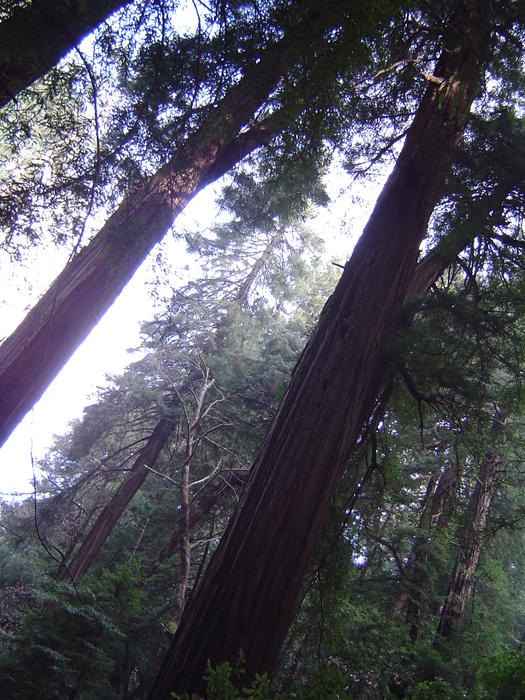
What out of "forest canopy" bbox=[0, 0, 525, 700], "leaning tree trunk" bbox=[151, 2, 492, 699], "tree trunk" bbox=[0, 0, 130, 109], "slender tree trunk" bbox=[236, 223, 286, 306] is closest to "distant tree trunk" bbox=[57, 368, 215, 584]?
"forest canopy" bbox=[0, 0, 525, 700]

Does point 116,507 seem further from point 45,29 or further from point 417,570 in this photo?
point 45,29

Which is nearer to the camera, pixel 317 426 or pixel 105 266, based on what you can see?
pixel 317 426

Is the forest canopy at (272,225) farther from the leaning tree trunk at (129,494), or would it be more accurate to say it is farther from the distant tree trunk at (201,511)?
the distant tree trunk at (201,511)

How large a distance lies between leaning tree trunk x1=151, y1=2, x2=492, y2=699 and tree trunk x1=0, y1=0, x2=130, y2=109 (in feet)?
8.08

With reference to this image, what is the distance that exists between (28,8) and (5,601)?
10.8 metres

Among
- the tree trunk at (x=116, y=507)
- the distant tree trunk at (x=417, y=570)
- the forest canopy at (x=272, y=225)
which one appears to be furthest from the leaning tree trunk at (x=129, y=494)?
the distant tree trunk at (x=417, y=570)

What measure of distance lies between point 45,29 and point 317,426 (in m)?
3.00

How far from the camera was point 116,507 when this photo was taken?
1002 cm

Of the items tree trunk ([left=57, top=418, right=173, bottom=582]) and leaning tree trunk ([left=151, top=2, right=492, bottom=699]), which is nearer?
leaning tree trunk ([left=151, top=2, right=492, bottom=699])

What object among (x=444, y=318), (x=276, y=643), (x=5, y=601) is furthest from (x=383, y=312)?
(x=5, y=601)

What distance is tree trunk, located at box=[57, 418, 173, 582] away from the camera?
9.48 metres

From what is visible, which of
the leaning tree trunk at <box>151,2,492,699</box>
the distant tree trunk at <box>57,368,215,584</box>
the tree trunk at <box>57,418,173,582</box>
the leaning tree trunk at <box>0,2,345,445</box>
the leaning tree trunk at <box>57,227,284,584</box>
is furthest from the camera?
the tree trunk at <box>57,418,173,582</box>

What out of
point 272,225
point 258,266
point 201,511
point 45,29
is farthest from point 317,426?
point 258,266

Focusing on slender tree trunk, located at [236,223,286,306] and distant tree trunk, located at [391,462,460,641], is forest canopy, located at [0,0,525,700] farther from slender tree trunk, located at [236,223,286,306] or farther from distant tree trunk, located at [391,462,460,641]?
slender tree trunk, located at [236,223,286,306]
